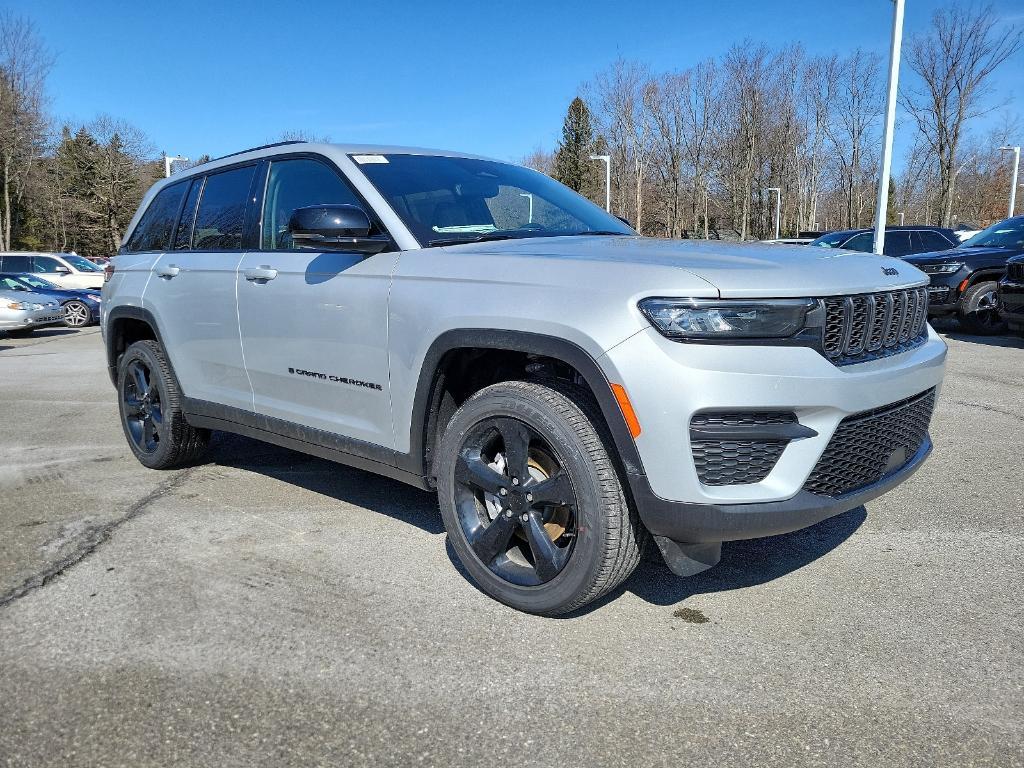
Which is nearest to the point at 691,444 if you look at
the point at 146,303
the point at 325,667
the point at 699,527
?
the point at 699,527

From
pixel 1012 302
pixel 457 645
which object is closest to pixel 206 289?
pixel 457 645

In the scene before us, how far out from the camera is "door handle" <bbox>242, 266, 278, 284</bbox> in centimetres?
385

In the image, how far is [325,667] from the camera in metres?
2.65

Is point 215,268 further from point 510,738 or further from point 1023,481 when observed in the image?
point 1023,481

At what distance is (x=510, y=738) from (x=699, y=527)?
2.70 feet

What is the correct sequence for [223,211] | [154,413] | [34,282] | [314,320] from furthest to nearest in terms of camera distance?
[34,282] < [154,413] < [223,211] < [314,320]

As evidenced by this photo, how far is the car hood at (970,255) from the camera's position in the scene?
11.8 meters

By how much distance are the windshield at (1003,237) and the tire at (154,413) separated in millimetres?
11949

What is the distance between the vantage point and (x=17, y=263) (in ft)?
67.4

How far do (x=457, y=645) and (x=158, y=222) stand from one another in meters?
3.55

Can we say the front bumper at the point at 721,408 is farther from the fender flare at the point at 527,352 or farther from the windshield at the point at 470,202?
the windshield at the point at 470,202

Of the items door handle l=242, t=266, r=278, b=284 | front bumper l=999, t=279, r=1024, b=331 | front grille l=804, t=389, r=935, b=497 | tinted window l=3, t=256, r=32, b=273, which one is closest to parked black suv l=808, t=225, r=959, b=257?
front bumper l=999, t=279, r=1024, b=331

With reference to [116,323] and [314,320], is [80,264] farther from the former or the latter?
[314,320]

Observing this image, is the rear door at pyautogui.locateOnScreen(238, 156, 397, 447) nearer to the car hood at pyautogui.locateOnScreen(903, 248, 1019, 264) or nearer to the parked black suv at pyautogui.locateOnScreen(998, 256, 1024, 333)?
the parked black suv at pyautogui.locateOnScreen(998, 256, 1024, 333)
